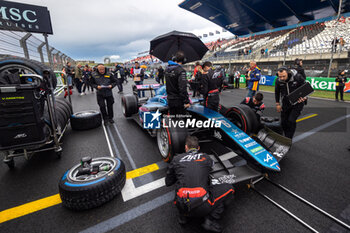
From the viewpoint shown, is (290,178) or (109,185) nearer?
(109,185)

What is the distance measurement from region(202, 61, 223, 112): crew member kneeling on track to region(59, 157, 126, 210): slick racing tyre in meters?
2.45

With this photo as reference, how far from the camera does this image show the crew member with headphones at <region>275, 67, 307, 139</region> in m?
3.21

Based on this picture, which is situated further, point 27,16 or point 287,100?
point 27,16

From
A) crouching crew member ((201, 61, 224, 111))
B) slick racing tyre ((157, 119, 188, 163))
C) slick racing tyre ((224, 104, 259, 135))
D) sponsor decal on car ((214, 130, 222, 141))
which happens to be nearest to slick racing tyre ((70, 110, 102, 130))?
slick racing tyre ((157, 119, 188, 163))

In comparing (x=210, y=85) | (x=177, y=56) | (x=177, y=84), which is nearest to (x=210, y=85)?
(x=210, y=85)

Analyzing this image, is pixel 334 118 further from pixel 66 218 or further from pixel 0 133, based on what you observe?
pixel 0 133

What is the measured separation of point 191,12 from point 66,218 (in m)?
33.9

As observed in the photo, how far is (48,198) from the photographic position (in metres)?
2.11

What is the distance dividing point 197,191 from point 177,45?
4.23 m

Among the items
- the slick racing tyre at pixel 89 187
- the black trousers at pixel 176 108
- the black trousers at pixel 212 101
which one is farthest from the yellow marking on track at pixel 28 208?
the black trousers at pixel 212 101

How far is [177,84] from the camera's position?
2.87 metres

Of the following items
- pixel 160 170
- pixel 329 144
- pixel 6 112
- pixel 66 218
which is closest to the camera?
pixel 66 218

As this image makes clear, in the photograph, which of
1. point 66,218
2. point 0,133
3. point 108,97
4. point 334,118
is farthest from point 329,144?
point 0,133

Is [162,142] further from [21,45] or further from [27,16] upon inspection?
[27,16]
